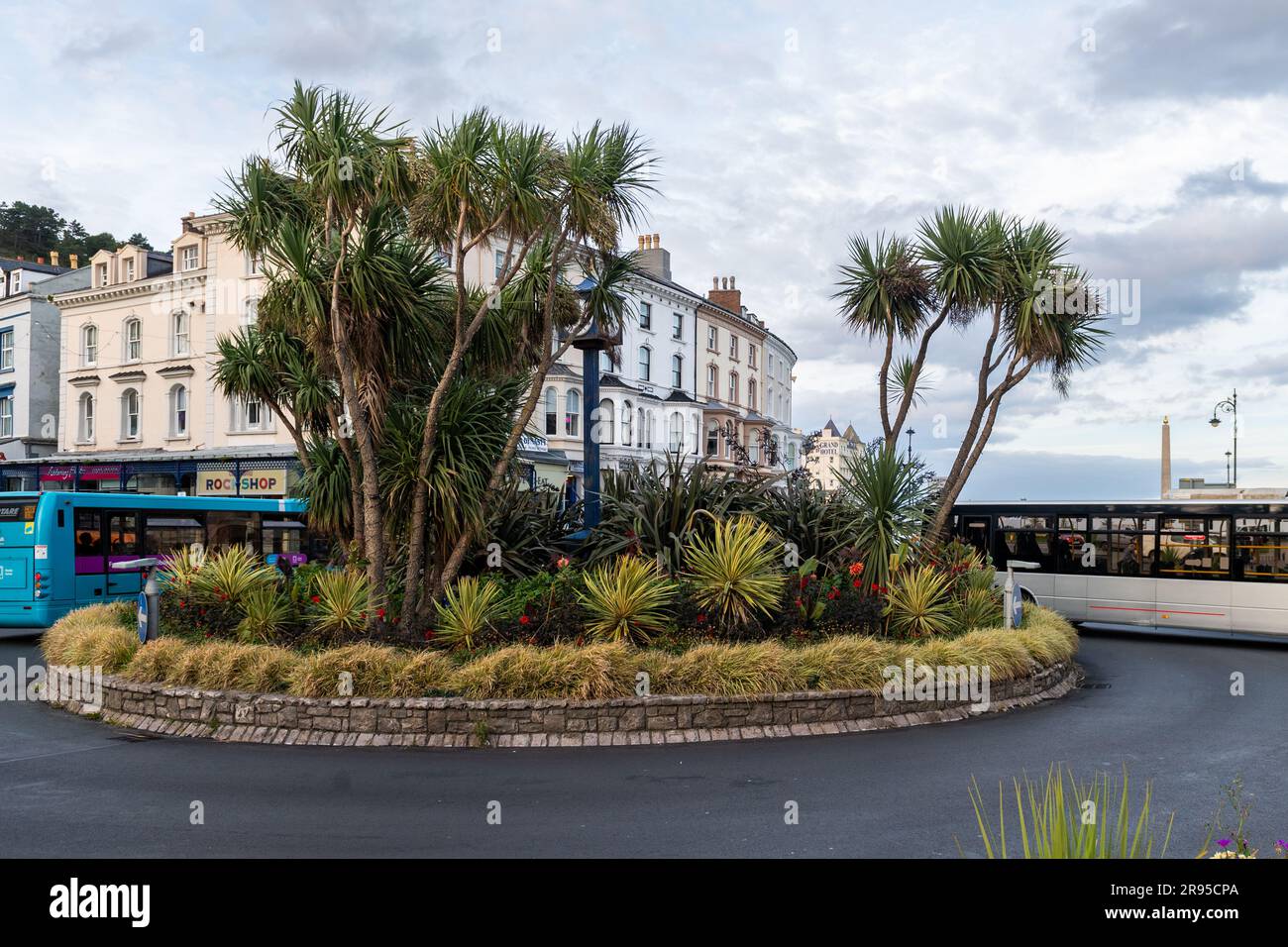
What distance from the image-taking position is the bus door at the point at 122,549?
19312mm

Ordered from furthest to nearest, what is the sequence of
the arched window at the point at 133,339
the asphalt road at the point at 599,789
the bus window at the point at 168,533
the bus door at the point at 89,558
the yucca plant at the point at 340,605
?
the arched window at the point at 133,339 → the bus window at the point at 168,533 → the bus door at the point at 89,558 → the yucca plant at the point at 340,605 → the asphalt road at the point at 599,789

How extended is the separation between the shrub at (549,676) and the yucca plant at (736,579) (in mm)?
1802

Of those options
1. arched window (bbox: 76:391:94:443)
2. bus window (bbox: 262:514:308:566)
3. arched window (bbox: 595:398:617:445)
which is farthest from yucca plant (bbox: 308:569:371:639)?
arched window (bbox: 76:391:94:443)

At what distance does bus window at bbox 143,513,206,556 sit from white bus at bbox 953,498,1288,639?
57.8 ft

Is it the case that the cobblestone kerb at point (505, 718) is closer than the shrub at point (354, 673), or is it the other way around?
the cobblestone kerb at point (505, 718)

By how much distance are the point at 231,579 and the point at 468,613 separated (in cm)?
367

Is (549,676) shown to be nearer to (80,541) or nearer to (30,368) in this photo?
(80,541)

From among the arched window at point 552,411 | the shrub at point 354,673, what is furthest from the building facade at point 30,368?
the shrub at point 354,673

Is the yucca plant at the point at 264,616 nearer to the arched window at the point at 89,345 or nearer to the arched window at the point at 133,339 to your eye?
the arched window at the point at 133,339

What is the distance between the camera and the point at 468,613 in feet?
36.4

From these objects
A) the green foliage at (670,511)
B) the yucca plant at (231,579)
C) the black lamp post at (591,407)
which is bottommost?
the yucca plant at (231,579)

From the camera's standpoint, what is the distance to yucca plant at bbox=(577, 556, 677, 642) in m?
11.0

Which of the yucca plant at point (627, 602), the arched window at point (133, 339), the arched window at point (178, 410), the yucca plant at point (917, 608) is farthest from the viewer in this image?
the arched window at point (133, 339)

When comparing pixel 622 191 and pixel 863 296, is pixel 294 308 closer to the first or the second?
pixel 622 191
